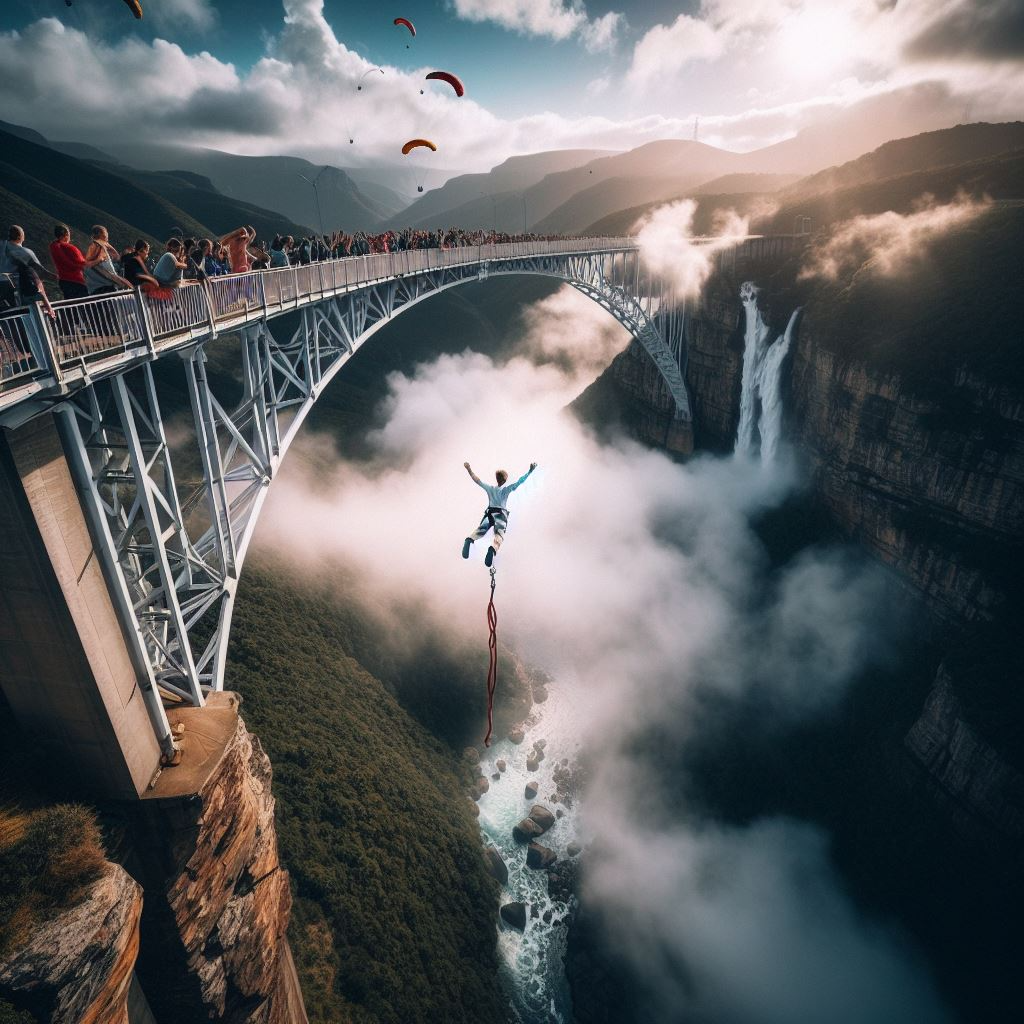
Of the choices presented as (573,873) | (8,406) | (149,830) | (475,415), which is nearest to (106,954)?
(149,830)

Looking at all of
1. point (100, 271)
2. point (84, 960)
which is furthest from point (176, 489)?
point (84, 960)

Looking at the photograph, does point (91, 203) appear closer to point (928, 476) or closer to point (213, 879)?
point (213, 879)

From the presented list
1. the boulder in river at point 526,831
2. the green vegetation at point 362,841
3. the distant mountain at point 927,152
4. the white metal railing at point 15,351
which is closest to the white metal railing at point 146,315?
the white metal railing at point 15,351

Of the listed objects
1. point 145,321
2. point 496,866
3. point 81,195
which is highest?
point 81,195

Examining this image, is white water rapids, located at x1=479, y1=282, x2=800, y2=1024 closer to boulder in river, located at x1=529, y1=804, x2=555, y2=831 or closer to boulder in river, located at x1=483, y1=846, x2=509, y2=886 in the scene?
boulder in river, located at x1=529, y1=804, x2=555, y2=831

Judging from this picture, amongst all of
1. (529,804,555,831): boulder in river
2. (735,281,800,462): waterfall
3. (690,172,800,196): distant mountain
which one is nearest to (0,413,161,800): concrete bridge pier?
(529,804,555,831): boulder in river

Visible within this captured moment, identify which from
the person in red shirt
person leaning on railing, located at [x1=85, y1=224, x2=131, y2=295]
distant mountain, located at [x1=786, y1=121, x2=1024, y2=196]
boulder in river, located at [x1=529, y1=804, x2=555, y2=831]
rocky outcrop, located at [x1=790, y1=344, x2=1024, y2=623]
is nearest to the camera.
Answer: the person in red shirt
